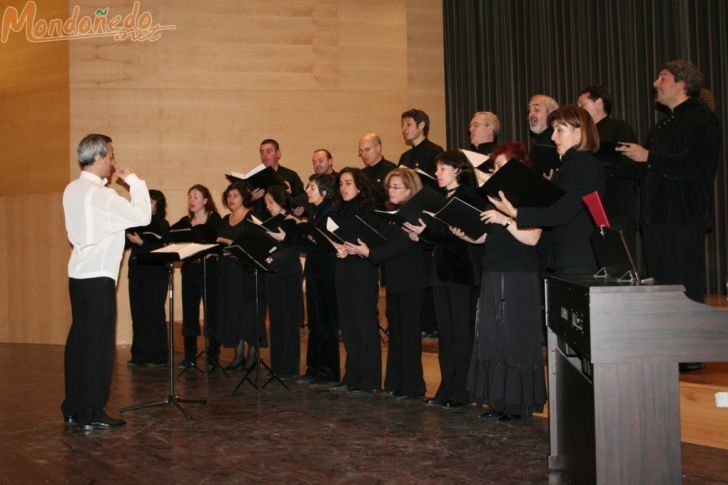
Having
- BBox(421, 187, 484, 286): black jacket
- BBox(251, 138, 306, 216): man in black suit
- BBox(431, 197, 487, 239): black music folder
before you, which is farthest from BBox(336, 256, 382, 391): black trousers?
BBox(251, 138, 306, 216): man in black suit

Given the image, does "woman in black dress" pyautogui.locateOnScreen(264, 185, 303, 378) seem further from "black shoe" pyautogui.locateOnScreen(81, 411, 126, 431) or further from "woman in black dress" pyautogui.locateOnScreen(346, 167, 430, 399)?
"black shoe" pyautogui.locateOnScreen(81, 411, 126, 431)

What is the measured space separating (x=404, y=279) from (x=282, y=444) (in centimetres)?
160

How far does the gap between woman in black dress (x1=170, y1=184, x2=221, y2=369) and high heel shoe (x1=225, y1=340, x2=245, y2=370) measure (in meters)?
0.20

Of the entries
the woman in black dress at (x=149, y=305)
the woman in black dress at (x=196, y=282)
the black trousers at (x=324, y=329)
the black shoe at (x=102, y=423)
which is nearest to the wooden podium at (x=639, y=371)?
the black shoe at (x=102, y=423)

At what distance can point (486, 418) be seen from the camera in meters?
4.99

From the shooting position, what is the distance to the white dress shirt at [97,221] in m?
5.01

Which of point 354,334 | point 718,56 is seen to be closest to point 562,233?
point 354,334

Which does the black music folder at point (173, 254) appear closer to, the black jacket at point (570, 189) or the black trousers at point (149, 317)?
the black jacket at point (570, 189)

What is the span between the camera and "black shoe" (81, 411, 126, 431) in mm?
4996

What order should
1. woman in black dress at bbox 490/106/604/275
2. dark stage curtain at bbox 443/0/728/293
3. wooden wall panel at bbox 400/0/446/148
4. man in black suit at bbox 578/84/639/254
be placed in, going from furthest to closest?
wooden wall panel at bbox 400/0/446/148 < dark stage curtain at bbox 443/0/728/293 < man in black suit at bbox 578/84/639/254 < woman in black dress at bbox 490/106/604/275

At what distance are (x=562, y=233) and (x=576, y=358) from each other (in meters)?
0.92

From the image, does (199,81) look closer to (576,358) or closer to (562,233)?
(562,233)

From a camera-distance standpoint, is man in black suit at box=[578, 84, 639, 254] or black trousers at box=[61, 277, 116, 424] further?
man in black suit at box=[578, 84, 639, 254]

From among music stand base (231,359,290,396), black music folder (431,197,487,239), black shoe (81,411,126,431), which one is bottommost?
black shoe (81,411,126,431)
